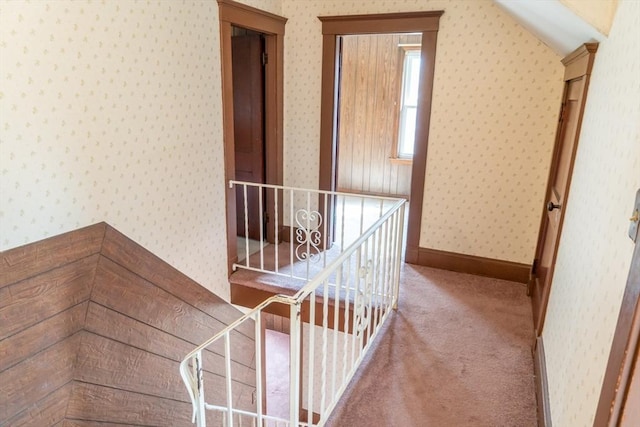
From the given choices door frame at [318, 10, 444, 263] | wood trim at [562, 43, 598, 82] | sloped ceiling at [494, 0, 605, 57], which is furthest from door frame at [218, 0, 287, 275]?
wood trim at [562, 43, 598, 82]

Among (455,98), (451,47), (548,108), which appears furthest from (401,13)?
(548,108)

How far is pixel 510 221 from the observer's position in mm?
3518

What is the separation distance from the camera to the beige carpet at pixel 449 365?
2105mm

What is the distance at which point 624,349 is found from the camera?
78cm

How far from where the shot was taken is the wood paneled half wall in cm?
176

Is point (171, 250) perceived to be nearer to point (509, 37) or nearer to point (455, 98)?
point (455, 98)

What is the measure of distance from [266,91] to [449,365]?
9.06ft

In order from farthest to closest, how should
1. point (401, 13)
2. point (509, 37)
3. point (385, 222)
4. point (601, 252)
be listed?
point (401, 13) < point (509, 37) < point (385, 222) < point (601, 252)

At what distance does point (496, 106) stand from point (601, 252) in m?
2.16

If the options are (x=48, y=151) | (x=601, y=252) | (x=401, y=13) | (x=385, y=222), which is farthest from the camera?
(x=401, y=13)

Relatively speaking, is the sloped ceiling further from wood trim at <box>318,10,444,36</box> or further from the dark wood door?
the dark wood door

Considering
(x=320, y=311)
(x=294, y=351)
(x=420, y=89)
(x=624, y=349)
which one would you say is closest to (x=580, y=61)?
(x=420, y=89)

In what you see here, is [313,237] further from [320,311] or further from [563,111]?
[563,111]

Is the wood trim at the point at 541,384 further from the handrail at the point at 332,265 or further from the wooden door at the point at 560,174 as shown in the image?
the handrail at the point at 332,265
